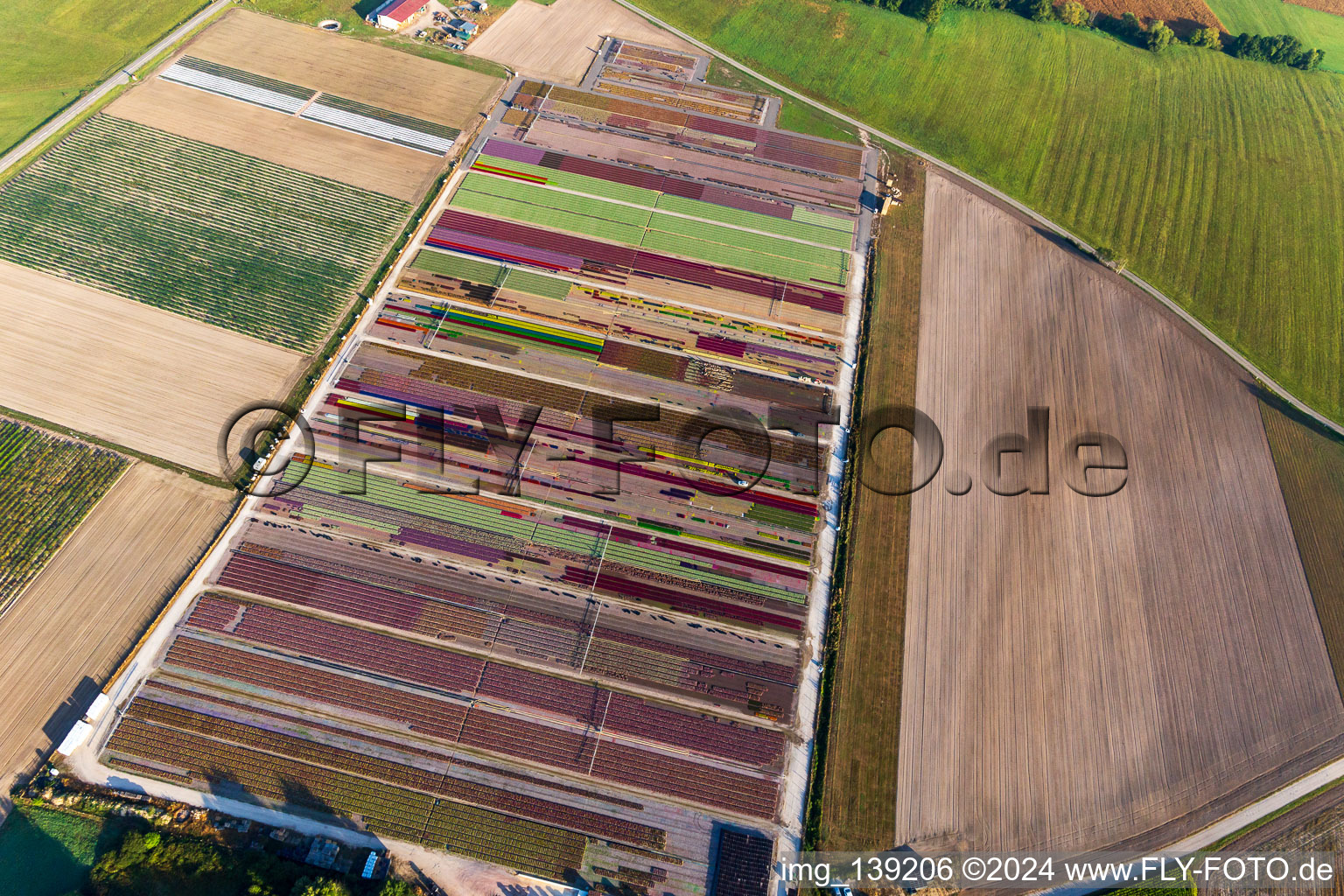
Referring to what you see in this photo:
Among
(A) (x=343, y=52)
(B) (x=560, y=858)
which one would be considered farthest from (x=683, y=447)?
(A) (x=343, y=52)

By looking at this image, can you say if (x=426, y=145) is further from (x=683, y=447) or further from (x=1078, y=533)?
(x=1078, y=533)

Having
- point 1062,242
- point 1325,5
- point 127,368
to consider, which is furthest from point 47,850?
point 1325,5

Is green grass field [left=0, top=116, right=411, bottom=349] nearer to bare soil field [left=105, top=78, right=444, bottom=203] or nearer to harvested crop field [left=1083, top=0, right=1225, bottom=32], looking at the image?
bare soil field [left=105, top=78, right=444, bottom=203]

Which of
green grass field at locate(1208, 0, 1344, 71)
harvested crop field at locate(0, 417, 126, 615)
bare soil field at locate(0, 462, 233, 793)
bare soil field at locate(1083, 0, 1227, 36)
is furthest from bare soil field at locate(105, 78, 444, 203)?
green grass field at locate(1208, 0, 1344, 71)

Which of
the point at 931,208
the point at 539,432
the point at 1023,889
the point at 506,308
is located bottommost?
the point at 1023,889

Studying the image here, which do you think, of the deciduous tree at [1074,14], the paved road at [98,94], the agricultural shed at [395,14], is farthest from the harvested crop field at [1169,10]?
the paved road at [98,94]

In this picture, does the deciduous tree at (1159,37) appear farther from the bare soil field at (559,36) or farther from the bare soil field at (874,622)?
the bare soil field at (559,36)
